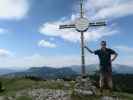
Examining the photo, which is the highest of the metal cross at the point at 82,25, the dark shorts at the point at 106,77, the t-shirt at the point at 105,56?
the metal cross at the point at 82,25

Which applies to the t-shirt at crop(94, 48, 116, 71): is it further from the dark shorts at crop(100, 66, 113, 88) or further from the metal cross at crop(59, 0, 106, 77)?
the metal cross at crop(59, 0, 106, 77)

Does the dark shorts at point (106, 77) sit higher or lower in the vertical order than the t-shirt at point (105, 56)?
lower

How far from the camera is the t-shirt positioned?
23.2 meters

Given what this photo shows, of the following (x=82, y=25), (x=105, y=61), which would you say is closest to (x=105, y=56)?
(x=105, y=61)

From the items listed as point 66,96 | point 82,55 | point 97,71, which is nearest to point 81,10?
point 82,55

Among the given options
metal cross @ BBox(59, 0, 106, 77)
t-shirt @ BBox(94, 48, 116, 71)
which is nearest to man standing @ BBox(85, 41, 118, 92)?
t-shirt @ BBox(94, 48, 116, 71)

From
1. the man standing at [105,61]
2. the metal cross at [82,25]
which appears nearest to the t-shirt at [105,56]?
the man standing at [105,61]

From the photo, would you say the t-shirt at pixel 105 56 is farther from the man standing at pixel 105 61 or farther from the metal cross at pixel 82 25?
the metal cross at pixel 82 25

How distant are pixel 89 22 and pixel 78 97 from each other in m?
6.10

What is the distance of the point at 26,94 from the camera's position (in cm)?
2675

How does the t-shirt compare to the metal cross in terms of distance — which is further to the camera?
the metal cross

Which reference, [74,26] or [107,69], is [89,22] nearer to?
[74,26]

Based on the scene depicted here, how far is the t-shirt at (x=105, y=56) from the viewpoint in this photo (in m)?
23.2

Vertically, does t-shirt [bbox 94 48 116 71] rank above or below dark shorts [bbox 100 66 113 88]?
above
